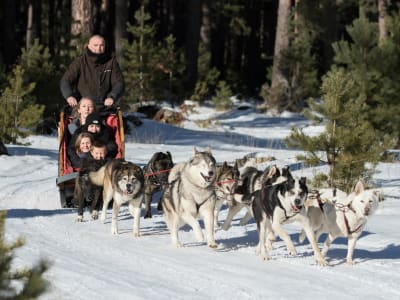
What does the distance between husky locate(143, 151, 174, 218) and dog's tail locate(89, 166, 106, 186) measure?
2.11ft

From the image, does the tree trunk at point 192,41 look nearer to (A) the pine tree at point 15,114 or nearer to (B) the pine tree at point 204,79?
(B) the pine tree at point 204,79

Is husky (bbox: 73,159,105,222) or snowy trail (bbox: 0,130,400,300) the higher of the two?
husky (bbox: 73,159,105,222)

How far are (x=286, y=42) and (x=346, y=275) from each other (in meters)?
23.8

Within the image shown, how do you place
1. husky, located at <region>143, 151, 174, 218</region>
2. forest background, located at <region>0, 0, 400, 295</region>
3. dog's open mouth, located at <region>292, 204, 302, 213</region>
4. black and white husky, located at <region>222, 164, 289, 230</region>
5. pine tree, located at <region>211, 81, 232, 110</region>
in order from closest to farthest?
dog's open mouth, located at <region>292, 204, 302, 213</region>, black and white husky, located at <region>222, 164, 289, 230</region>, husky, located at <region>143, 151, 174, 218</region>, forest background, located at <region>0, 0, 400, 295</region>, pine tree, located at <region>211, 81, 232, 110</region>

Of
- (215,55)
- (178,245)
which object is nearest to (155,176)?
(178,245)

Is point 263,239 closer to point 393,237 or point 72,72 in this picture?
point 393,237

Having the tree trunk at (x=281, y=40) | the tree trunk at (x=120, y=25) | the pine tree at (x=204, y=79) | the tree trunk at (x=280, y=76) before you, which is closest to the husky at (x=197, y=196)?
the tree trunk at (x=120, y=25)

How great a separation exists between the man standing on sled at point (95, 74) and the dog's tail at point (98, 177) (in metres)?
1.49

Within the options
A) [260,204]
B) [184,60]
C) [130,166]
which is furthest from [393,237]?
[184,60]

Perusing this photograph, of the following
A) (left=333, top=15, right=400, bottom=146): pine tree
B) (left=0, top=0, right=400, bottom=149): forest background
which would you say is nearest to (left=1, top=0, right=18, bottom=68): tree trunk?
(left=0, top=0, right=400, bottom=149): forest background

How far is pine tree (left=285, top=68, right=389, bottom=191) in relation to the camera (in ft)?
34.2

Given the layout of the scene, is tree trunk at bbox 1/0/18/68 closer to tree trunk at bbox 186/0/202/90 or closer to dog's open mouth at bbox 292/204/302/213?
tree trunk at bbox 186/0/202/90

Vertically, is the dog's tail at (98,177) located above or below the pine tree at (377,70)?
below

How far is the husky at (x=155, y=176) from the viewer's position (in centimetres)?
950
